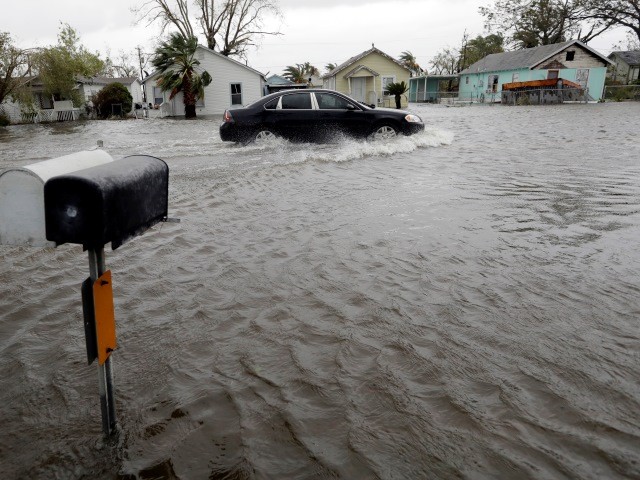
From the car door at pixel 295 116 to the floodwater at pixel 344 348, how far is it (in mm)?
6529

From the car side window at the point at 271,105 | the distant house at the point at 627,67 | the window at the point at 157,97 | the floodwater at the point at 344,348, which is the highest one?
the distant house at the point at 627,67

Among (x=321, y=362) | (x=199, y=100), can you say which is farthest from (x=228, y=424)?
(x=199, y=100)

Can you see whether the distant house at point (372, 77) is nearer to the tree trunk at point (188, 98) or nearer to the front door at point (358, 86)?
the front door at point (358, 86)

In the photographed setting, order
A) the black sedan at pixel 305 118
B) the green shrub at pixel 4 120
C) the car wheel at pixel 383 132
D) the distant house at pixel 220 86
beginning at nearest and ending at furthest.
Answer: the black sedan at pixel 305 118 < the car wheel at pixel 383 132 < the green shrub at pixel 4 120 < the distant house at pixel 220 86

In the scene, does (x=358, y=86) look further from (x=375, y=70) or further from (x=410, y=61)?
(x=410, y=61)

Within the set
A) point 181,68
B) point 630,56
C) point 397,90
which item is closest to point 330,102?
point 181,68

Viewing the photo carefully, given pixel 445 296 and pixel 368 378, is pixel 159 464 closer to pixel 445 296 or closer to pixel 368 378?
pixel 368 378

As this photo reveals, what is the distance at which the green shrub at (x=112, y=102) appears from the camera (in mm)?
39375

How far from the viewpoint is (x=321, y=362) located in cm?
299

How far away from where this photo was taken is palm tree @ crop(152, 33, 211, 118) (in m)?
32.8

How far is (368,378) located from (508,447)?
0.82 metres

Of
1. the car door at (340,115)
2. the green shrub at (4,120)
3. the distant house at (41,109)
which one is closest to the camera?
the car door at (340,115)

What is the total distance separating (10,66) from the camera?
33688mm

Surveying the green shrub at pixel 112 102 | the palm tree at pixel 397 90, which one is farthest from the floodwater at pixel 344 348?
the green shrub at pixel 112 102
